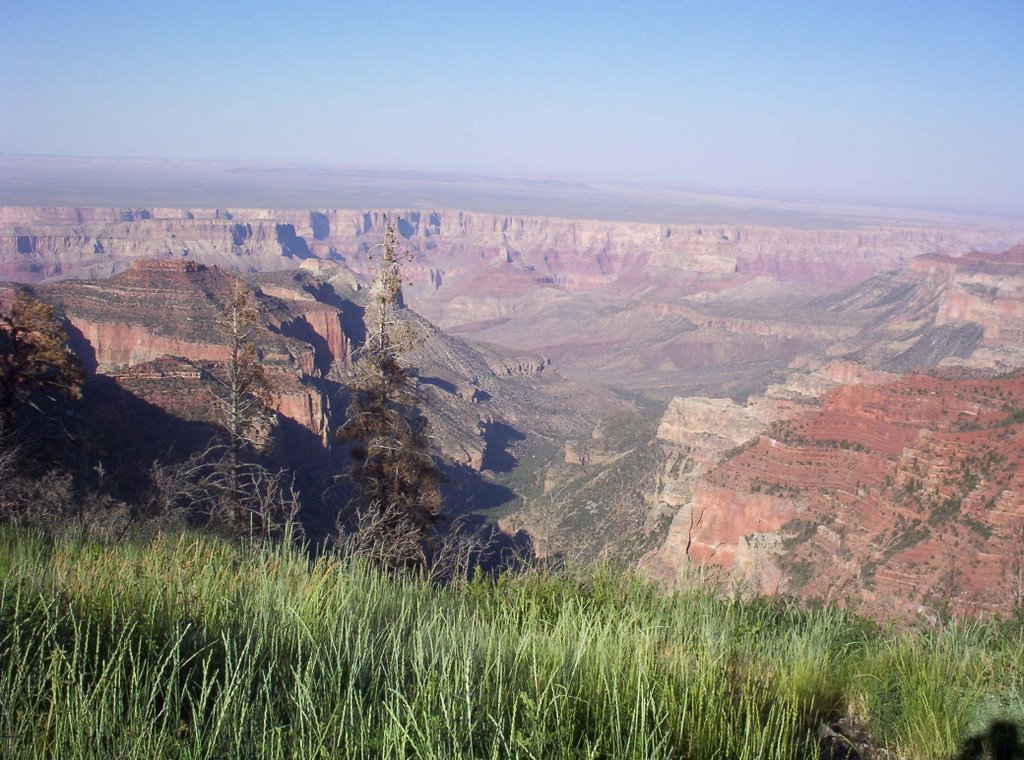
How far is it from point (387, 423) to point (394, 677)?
1041 centimetres

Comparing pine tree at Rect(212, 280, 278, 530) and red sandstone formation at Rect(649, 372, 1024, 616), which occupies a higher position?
pine tree at Rect(212, 280, 278, 530)

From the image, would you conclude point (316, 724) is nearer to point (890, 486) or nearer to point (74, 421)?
point (74, 421)

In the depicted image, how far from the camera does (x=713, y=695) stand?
2482mm

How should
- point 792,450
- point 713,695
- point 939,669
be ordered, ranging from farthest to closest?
point 792,450, point 939,669, point 713,695

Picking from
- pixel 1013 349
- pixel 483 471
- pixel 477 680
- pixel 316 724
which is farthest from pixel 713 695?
pixel 1013 349

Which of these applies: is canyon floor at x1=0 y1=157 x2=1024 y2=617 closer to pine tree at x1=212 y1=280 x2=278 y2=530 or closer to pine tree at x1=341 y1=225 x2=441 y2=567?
pine tree at x1=341 y1=225 x2=441 y2=567

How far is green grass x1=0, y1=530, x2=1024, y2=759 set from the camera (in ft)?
6.97

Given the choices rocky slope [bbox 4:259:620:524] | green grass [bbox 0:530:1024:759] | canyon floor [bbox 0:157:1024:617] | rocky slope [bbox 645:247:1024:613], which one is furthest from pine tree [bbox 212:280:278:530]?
green grass [bbox 0:530:1024:759]

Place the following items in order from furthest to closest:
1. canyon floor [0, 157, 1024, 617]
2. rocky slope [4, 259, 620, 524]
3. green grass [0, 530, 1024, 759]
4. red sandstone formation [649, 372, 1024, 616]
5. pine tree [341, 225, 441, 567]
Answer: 1. rocky slope [4, 259, 620, 524]
2. canyon floor [0, 157, 1024, 617]
3. red sandstone formation [649, 372, 1024, 616]
4. pine tree [341, 225, 441, 567]
5. green grass [0, 530, 1024, 759]

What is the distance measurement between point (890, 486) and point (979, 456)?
315 cm

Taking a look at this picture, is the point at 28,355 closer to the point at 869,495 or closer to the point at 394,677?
the point at 394,677

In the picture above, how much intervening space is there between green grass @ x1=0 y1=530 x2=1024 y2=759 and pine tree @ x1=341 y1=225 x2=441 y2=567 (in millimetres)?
8262

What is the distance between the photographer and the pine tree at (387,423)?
12.6 metres

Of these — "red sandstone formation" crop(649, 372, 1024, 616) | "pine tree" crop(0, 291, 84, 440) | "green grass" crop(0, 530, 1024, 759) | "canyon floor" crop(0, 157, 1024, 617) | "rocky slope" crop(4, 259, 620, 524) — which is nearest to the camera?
"green grass" crop(0, 530, 1024, 759)
